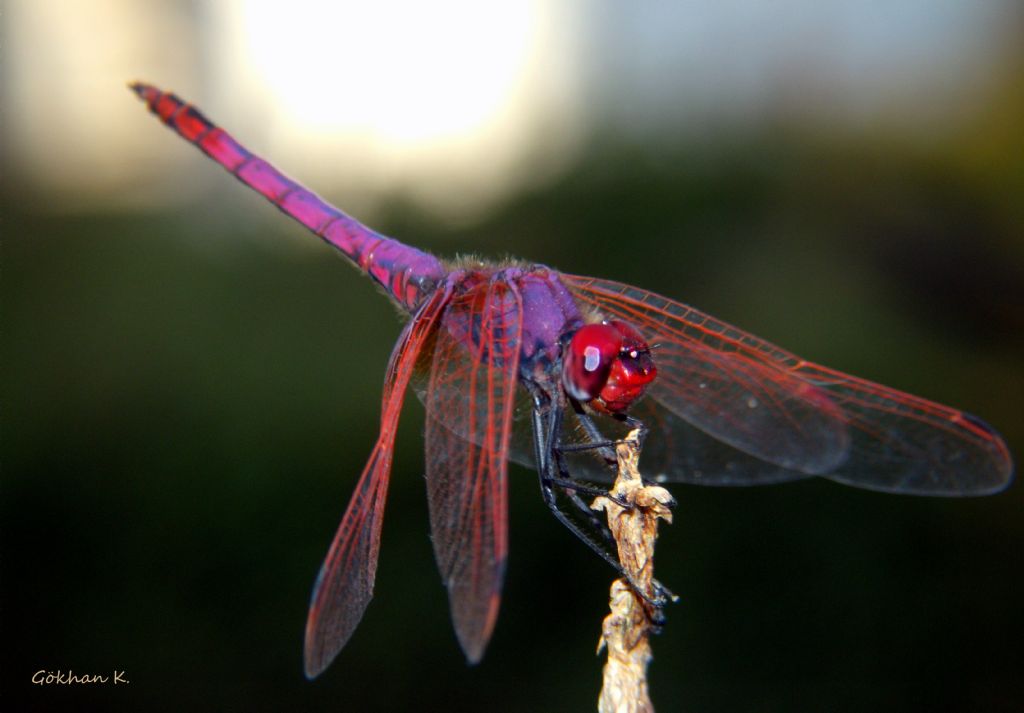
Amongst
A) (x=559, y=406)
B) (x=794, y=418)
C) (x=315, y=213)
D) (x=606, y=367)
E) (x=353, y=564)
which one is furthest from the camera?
(x=315, y=213)

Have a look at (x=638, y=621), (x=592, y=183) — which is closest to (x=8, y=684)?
(x=638, y=621)

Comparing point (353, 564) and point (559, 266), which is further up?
point (559, 266)

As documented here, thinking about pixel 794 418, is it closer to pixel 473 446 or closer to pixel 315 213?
pixel 473 446

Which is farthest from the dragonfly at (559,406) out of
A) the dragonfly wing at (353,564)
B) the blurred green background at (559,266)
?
the blurred green background at (559,266)

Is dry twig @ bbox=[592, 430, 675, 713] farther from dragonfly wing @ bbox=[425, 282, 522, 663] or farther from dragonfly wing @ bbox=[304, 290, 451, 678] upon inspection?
dragonfly wing @ bbox=[304, 290, 451, 678]

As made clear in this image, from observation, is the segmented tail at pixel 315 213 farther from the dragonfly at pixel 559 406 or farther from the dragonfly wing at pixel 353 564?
the dragonfly wing at pixel 353 564

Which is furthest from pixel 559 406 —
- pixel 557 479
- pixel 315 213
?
pixel 315 213
